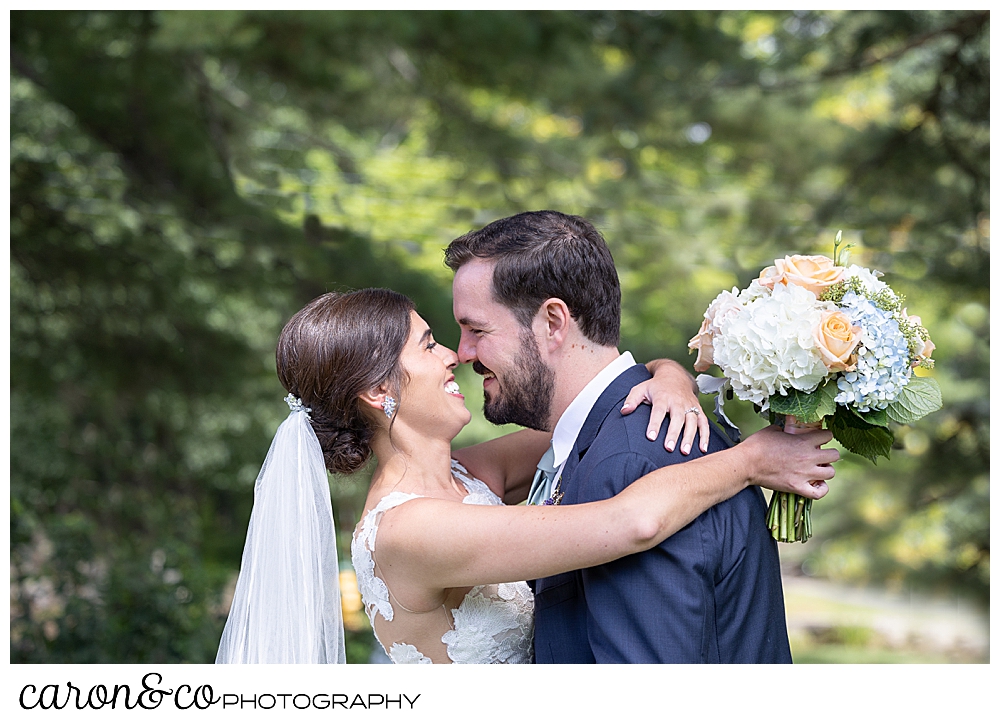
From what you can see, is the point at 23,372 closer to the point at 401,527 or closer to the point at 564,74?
the point at 564,74

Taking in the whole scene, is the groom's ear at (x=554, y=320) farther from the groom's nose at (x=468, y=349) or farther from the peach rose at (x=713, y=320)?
the peach rose at (x=713, y=320)

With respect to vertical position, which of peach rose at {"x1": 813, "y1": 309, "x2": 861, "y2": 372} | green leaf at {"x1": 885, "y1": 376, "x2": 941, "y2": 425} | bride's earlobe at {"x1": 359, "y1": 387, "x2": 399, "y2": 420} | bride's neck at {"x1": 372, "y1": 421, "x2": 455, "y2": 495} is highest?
bride's earlobe at {"x1": 359, "y1": 387, "x2": 399, "y2": 420}

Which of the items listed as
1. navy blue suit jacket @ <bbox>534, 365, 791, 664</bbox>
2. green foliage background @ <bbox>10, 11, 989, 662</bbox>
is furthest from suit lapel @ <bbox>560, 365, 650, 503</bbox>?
green foliage background @ <bbox>10, 11, 989, 662</bbox>

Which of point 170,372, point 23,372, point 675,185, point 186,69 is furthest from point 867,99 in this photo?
point 23,372

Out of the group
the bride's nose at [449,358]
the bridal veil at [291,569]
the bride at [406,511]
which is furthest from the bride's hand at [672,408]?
the bridal veil at [291,569]

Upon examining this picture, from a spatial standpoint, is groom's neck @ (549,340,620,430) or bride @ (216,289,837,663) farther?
groom's neck @ (549,340,620,430)

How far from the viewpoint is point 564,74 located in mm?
6980

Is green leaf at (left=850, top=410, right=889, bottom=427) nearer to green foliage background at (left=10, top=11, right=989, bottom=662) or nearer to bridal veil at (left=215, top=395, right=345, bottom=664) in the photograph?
bridal veil at (left=215, top=395, right=345, bottom=664)

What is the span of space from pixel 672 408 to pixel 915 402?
54 cm

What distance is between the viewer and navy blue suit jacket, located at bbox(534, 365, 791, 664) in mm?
1916

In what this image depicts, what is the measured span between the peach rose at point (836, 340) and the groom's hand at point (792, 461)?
237 mm

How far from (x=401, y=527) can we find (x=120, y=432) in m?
5.26

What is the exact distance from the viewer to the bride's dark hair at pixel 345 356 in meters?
2.39

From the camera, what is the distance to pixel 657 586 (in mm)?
1942
